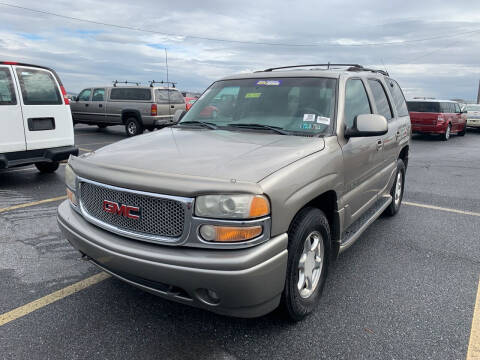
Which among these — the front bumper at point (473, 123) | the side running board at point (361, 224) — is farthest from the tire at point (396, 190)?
the front bumper at point (473, 123)

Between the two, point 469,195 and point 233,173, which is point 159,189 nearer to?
point 233,173

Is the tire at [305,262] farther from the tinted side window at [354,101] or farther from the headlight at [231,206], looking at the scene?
the tinted side window at [354,101]

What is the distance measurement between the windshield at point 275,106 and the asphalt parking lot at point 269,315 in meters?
1.42

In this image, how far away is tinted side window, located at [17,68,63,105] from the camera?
616 cm

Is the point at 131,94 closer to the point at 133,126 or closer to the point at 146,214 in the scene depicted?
the point at 133,126

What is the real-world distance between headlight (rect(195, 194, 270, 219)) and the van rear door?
5209 millimetres

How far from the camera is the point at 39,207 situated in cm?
531

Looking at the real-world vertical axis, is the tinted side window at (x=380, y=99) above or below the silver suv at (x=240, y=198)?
above

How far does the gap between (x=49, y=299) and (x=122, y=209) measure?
1.23 m

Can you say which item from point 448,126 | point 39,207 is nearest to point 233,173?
point 39,207

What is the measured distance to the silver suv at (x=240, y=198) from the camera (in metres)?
2.14

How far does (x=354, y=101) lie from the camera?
366cm

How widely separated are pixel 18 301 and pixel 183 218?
5.71 feet

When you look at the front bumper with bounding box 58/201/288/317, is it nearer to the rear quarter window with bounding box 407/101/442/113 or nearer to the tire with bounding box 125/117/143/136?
the tire with bounding box 125/117/143/136
